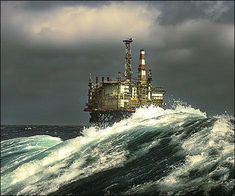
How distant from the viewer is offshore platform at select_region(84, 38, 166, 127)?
83625 millimetres

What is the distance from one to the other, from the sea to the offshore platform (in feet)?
171

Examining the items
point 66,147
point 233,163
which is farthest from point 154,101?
point 233,163

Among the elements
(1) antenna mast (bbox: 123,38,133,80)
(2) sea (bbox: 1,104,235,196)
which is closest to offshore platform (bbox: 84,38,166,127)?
(1) antenna mast (bbox: 123,38,133,80)

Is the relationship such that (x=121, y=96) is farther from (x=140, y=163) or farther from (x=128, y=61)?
(x=140, y=163)

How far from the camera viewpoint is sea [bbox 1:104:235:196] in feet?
56.9

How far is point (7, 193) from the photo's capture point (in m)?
23.6

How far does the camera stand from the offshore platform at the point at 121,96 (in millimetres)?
83625

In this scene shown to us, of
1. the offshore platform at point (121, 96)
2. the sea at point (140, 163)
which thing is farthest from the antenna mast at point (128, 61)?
the sea at point (140, 163)

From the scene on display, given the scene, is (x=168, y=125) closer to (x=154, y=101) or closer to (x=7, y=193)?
(x=7, y=193)

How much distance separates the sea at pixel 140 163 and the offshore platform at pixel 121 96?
5202 centimetres

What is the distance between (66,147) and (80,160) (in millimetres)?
4537

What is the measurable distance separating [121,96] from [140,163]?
61.9 m

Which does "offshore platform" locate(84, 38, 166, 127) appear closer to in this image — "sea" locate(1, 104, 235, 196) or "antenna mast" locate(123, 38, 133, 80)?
"antenna mast" locate(123, 38, 133, 80)

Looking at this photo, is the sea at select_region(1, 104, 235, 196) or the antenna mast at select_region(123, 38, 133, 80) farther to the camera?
the antenna mast at select_region(123, 38, 133, 80)
